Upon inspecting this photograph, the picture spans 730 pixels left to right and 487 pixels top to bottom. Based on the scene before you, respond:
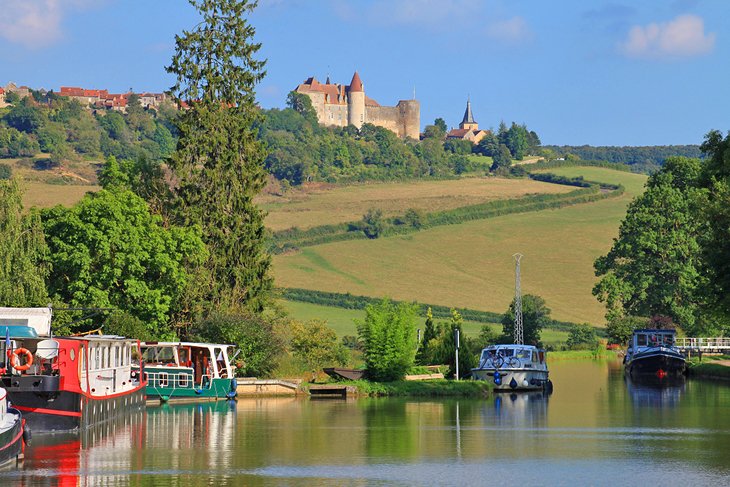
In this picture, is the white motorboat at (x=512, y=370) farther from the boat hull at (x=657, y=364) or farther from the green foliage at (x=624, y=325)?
the green foliage at (x=624, y=325)

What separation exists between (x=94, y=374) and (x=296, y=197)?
149193mm

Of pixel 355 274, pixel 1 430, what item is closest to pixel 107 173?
pixel 1 430

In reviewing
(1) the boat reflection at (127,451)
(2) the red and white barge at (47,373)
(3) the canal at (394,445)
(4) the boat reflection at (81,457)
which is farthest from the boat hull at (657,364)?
(2) the red and white barge at (47,373)

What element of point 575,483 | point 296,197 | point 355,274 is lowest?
point 575,483

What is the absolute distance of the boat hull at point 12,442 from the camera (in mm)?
28927

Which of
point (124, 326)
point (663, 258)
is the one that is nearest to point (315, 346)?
point (124, 326)

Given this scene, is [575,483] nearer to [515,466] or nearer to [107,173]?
[515,466]

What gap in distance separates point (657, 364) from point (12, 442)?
179 feet

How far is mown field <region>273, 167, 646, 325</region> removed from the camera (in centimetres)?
13488

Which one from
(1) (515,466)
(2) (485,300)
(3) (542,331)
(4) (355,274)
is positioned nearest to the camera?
(1) (515,466)

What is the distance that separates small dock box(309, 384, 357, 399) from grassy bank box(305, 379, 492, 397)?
20.2 inches

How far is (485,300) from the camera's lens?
133250mm

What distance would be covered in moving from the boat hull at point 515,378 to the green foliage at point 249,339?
966 cm

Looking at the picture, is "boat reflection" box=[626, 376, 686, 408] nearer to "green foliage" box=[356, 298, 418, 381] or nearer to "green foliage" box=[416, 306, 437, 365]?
"green foliage" box=[356, 298, 418, 381]
